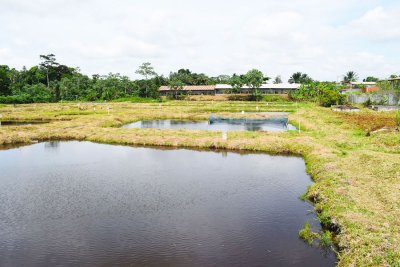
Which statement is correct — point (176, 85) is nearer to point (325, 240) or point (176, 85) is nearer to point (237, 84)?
point (237, 84)

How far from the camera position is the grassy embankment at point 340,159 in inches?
635

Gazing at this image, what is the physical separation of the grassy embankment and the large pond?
1.61 metres

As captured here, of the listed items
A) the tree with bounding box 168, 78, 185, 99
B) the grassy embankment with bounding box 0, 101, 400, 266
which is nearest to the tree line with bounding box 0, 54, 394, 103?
the tree with bounding box 168, 78, 185, 99

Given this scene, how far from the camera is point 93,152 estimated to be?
40.1 m

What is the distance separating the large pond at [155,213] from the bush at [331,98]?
2630 inches

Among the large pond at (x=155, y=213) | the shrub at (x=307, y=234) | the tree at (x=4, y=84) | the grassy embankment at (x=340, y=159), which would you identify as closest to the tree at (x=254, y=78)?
the grassy embankment at (x=340, y=159)

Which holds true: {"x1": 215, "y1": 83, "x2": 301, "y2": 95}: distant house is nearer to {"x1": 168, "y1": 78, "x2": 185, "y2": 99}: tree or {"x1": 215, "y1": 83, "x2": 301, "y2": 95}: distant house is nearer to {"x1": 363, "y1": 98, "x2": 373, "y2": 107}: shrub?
{"x1": 168, "y1": 78, "x2": 185, "y2": 99}: tree

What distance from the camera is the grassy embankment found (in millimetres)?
16141

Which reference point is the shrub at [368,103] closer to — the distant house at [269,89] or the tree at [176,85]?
the distant house at [269,89]

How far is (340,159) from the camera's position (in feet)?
99.9

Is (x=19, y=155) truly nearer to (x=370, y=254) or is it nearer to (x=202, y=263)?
(x=202, y=263)

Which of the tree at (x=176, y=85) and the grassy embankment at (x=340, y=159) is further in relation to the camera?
the tree at (x=176, y=85)

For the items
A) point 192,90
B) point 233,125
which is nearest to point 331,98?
point 233,125

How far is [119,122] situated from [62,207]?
143ft
